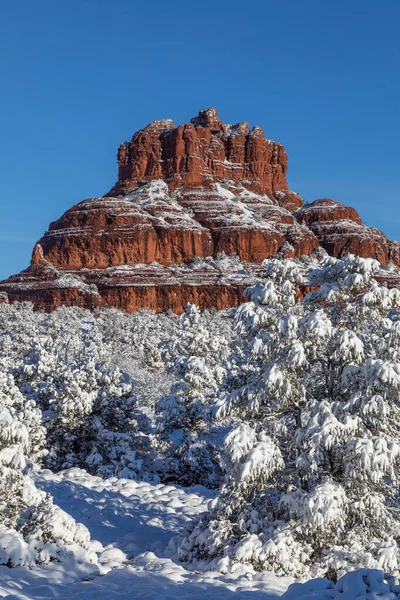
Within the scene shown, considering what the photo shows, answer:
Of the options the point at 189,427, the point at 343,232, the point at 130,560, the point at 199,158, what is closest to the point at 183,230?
the point at 199,158

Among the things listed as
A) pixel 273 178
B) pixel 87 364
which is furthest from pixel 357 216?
pixel 87 364

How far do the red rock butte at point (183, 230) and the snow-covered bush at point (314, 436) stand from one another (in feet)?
250

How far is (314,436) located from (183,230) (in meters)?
94.6

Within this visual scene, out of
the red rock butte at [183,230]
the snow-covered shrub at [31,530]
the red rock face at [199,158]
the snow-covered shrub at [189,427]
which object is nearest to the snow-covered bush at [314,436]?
the snow-covered shrub at [31,530]

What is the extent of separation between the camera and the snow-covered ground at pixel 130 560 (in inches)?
→ 324

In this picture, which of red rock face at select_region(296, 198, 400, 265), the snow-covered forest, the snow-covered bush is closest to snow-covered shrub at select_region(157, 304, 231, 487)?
the snow-covered forest

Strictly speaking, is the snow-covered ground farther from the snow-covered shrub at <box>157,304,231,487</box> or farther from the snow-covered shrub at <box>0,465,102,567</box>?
the snow-covered shrub at <box>157,304,231,487</box>

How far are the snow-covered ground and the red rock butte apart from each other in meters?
71.9

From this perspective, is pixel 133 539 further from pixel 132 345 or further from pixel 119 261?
pixel 119 261

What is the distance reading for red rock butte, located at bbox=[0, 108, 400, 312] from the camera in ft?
294

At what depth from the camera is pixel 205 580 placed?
8.85m

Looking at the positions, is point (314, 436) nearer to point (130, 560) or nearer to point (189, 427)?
point (130, 560)

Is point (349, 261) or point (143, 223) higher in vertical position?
point (143, 223)

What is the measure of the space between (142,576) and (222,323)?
59.3 metres
